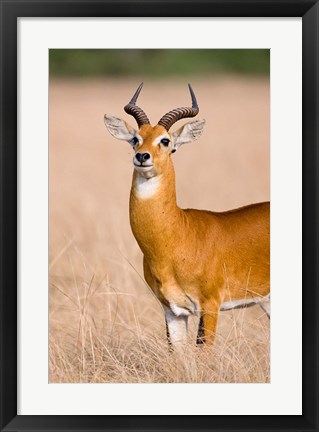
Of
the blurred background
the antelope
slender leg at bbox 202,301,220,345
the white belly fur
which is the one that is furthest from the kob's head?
the white belly fur

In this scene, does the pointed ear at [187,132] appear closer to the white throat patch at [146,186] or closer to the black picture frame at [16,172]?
the white throat patch at [146,186]

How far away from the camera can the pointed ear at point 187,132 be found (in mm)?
7445

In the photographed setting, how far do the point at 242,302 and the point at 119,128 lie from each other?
5.15 ft

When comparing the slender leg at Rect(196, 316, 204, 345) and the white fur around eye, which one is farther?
the slender leg at Rect(196, 316, 204, 345)

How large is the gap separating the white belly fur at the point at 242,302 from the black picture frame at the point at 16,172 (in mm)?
1301

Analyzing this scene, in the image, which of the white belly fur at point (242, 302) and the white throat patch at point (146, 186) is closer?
the white throat patch at point (146, 186)

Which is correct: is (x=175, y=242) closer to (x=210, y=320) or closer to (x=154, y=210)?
(x=154, y=210)

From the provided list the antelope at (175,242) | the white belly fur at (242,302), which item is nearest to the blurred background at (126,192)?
the white belly fur at (242,302)

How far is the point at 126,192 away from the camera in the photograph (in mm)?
13742

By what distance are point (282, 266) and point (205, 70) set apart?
13.5 meters

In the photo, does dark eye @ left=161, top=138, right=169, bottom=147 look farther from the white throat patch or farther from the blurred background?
the blurred background

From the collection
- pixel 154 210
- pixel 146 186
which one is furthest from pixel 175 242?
pixel 146 186

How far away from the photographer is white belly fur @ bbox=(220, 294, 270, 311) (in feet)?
25.3

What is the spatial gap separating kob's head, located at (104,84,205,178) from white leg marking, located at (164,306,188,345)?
40.3 inches
